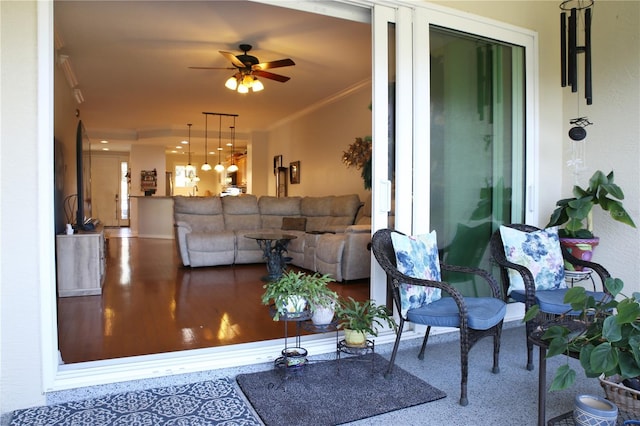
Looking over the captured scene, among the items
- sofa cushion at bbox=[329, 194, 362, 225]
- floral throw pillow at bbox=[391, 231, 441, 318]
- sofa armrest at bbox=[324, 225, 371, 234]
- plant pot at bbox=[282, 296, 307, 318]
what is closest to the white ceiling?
floral throw pillow at bbox=[391, 231, 441, 318]

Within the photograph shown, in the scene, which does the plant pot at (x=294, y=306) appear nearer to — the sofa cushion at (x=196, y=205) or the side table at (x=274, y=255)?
the side table at (x=274, y=255)

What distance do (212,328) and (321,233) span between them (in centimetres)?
282

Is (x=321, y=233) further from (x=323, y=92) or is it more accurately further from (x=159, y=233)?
(x=159, y=233)

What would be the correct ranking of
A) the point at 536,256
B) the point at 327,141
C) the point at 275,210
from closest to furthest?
the point at 536,256, the point at 275,210, the point at 327,141

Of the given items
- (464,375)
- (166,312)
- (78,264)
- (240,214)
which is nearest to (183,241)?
(240,214)

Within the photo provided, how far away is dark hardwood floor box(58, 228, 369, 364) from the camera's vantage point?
117 inches

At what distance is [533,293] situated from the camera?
266cm

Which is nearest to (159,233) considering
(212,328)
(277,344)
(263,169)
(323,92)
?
(263,169)

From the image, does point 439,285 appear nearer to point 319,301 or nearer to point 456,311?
A: point 456,311

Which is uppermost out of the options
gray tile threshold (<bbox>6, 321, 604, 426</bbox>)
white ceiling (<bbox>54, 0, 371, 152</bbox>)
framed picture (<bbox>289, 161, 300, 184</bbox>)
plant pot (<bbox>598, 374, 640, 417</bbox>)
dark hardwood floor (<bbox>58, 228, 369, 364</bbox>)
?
white ceiling (<bbox>54, 0, 371, 152</bbox>)

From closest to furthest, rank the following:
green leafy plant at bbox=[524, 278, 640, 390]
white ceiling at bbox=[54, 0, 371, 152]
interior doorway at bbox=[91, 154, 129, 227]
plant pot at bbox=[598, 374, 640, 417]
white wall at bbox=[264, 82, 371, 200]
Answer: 1. green leafy plant at bbox=[524, 278, 640, 390]
2. plant pot at bbox=[598, 374, 640, 417]
3. white ceiling at bbox=[54, 0, 371, 152]
4. white wall at bbox=[264, 82, 371, 200]
5. interior doorway at bbox=[91, 154, 129, 227]

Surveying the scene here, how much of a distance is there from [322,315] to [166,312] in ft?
6.53

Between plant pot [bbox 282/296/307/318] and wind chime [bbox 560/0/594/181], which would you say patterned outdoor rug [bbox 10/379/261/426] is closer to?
plant pot [bbox 282/296/307/318]

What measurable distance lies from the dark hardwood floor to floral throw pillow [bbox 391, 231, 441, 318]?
1.15 meters
